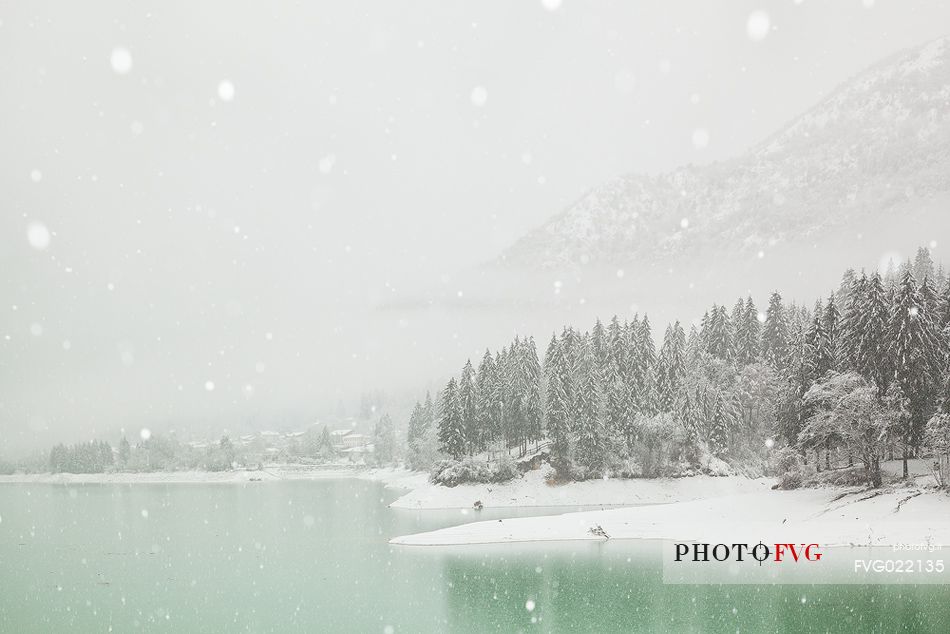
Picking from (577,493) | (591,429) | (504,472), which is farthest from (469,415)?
(577,493)

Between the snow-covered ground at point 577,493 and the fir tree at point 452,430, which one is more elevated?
the fir tree at point 452,430

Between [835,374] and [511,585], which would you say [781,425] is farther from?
[511,585]

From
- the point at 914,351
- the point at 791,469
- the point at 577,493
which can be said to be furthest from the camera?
the point at 577,493

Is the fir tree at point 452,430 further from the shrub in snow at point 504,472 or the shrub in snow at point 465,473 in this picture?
the shrub in snow at point 504,472

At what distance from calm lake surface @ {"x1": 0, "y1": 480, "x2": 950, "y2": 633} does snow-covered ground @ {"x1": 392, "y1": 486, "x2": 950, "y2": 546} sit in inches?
139

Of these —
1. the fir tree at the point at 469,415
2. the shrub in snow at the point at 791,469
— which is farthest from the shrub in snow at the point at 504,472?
the shrub in snow at the point at 791,469

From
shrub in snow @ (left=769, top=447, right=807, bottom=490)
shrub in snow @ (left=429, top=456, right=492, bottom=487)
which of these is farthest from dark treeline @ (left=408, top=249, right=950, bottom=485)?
shrub in snow @ (left=429, top=456, right=492, bottom=487)

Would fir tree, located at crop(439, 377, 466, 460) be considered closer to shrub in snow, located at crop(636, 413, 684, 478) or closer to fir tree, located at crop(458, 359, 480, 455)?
fir tree, located at crop(458, 359, 480, 455)

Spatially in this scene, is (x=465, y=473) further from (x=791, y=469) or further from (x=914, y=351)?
(x=914, y=351)

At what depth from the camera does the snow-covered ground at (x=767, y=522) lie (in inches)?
1533

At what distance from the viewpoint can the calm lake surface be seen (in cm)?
2906

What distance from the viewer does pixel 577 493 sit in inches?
3216

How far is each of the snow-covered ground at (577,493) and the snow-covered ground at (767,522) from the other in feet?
70.3

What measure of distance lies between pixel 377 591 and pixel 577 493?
4970cm
